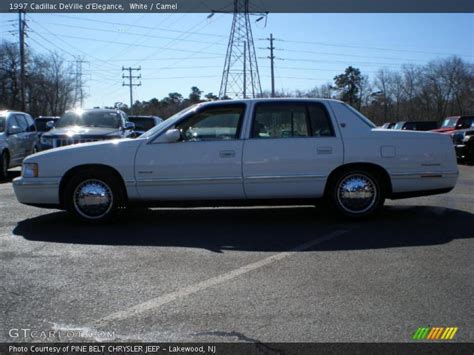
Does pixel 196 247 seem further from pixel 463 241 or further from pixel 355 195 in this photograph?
pixel 463 241

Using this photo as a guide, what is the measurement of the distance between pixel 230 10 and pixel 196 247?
111 ft

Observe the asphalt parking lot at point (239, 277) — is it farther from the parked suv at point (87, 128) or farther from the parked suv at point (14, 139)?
the parked suv at point (14, 139)

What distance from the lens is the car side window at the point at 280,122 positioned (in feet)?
21.7

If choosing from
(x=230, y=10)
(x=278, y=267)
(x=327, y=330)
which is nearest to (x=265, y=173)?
(x=278, y=267)

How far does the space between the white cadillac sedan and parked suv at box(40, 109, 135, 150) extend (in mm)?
4225

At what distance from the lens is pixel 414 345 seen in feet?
10.1

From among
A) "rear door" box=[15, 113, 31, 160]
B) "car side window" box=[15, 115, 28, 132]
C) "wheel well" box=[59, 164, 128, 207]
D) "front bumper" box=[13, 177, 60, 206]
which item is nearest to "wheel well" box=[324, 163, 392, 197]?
"wheel well" box=[59, 164, 128, 207]

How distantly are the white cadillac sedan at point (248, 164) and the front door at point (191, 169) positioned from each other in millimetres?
13

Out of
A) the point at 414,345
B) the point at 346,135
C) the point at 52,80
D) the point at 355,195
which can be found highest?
the point at 52,80

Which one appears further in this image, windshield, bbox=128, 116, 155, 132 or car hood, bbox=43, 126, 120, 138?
windshield, bbox=128, 116, 155, 132

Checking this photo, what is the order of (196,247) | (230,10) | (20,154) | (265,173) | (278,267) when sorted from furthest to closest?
(230,10) → (20,154) → (265,173) → (196,247) → (278,267)

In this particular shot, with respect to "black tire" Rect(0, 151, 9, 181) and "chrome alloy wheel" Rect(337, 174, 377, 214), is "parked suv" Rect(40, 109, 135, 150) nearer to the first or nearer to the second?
"black tire" Rect(0, 151, 9, 181)

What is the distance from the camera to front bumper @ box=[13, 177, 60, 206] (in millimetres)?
6418

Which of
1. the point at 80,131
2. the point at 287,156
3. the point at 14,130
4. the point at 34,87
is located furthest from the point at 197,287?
the point at 34,87
